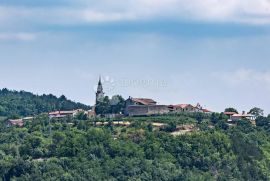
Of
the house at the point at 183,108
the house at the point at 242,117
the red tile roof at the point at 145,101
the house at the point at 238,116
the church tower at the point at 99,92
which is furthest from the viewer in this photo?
the church tower at the point at 99,92

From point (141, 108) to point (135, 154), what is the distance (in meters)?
32.2

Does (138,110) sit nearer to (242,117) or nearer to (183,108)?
(183,108)

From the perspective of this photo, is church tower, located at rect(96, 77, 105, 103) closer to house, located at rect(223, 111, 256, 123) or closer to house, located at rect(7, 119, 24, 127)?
house, located at rect(7, 119, 24, 127)

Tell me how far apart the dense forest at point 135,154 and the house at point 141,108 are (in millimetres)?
14036

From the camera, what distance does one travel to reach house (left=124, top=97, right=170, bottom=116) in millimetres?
153500

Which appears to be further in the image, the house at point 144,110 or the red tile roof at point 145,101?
the red tile roof at point 145,101

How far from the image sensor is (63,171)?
114m

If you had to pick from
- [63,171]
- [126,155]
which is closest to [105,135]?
[126,155]

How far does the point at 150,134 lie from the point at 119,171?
1535 cm

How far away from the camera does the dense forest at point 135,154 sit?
115 m

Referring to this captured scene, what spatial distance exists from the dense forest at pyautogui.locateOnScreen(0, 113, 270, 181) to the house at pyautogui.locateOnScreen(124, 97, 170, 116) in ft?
46.1

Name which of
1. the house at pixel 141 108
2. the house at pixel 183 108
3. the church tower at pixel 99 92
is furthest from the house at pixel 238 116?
the church tower at pixel 99 92

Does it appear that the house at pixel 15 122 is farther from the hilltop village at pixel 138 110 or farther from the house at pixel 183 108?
the house at pixel 183 108

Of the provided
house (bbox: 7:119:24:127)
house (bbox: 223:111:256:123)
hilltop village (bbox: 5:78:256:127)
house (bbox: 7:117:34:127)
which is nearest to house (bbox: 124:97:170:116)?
hilltop village (bbox: 5:78:256:127)
